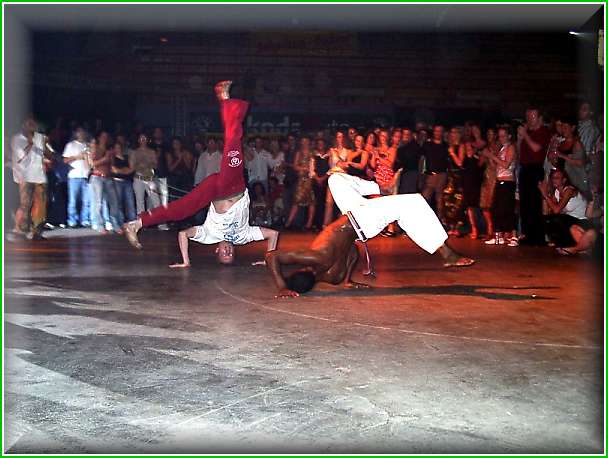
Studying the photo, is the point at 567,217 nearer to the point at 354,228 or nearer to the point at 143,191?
the point at 354,228

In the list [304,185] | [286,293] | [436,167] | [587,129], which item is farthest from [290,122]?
[286,293]

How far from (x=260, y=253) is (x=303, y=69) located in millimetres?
9953

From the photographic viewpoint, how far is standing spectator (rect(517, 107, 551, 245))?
10.5 m

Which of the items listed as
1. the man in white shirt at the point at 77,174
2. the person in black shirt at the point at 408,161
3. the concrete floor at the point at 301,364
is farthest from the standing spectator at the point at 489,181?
the man in white shirt at the point at 77,174

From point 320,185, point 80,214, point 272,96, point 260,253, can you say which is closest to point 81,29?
point 272,96

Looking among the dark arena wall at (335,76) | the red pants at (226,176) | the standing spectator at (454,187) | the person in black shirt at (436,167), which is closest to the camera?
the red pants at (226,176)

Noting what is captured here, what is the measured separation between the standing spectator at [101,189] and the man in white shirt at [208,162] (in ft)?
4.96

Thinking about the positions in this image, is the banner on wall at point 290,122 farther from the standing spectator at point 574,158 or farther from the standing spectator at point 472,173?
the standing spectator at point 574,158

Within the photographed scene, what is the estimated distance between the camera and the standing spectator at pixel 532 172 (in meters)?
10.5

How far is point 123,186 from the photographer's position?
1288 cm

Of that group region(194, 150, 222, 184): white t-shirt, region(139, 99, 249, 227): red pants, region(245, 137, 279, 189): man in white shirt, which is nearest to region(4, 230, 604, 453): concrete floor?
region(139, 99, 249, 227): red pants

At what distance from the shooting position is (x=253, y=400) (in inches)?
145

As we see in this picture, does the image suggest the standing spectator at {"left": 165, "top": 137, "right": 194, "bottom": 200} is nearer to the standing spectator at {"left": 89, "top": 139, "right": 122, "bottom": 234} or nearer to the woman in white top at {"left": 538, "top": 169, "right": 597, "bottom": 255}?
the standing spectator at {"left": 89, "top": 139, "right": 122, "bottom": 234}

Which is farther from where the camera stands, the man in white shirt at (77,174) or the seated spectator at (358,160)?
the man in white shirt at (77,174)
